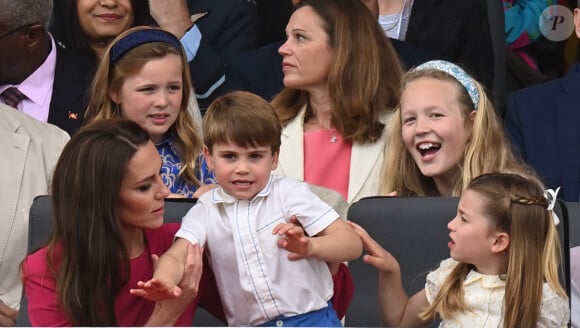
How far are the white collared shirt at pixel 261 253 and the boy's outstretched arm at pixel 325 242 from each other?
35mm

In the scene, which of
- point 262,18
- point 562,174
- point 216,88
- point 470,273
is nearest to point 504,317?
point 470,273

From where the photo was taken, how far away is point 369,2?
5770 millimetres

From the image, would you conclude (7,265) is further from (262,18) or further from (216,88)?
(262,18)

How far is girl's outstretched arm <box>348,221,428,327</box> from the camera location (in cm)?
397

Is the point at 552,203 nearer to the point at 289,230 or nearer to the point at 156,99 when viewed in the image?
the point at 289,230

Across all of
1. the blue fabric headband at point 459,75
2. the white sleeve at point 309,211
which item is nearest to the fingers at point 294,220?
the white sleeve at point 309,211

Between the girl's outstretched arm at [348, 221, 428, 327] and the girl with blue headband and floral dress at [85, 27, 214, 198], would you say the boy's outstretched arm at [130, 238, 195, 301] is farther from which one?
the girl with blue headband and floral dress at [85, 27, 214, 198]

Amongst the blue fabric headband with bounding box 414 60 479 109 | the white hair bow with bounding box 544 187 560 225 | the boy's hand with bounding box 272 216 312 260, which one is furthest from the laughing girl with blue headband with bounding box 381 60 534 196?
the boy's hand with bounding box 272 216 312 260

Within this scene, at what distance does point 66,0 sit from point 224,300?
2.19 m

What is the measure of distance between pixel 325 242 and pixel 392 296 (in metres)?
0.30

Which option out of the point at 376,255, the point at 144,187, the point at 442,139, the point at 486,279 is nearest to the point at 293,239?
the point at 376,255

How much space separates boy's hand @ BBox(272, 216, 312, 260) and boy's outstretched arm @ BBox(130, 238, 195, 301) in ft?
0.86

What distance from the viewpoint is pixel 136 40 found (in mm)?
4961

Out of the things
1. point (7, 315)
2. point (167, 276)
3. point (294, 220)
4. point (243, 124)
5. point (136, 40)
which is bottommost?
point (7, 315)
